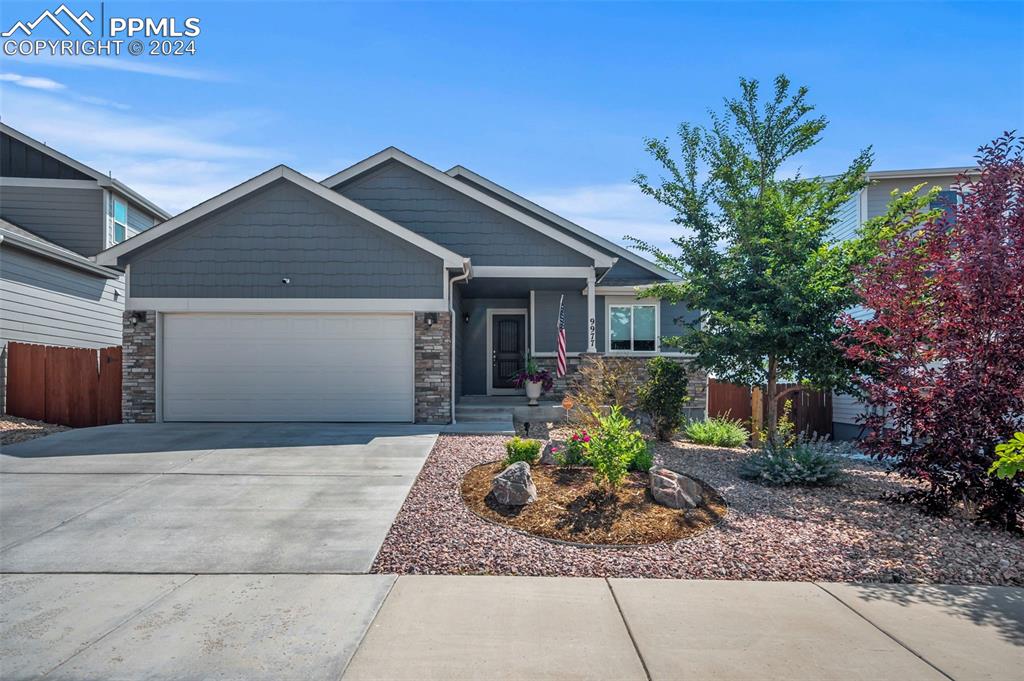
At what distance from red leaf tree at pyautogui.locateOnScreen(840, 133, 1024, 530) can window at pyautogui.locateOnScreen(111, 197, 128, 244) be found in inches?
728

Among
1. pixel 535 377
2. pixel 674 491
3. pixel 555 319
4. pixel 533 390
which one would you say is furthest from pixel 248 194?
pixel 674 491

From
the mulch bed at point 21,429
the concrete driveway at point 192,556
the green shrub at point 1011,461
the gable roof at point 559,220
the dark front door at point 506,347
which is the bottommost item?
the concrete driveway at point 192,556

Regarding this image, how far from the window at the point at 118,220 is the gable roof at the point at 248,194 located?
246 inches

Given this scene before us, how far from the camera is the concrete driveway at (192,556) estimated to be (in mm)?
3529

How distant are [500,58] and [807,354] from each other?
7.13 m

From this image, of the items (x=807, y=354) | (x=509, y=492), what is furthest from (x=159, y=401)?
(x=807, y=354)

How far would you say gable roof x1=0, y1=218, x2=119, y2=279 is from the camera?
1264 centimetres

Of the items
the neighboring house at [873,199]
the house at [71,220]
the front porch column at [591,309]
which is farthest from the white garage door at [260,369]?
the neighboring house at [873,199]

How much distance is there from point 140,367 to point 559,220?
10381 millimetres

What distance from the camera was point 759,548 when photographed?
17.8ft

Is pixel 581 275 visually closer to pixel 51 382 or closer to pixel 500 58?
pixel 500 58

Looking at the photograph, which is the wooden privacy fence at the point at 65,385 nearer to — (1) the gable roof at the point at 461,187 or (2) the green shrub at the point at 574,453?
(1) the gable roof at the point at 461,187

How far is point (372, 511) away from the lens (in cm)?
623

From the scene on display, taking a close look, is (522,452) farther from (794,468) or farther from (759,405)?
(759,405)
